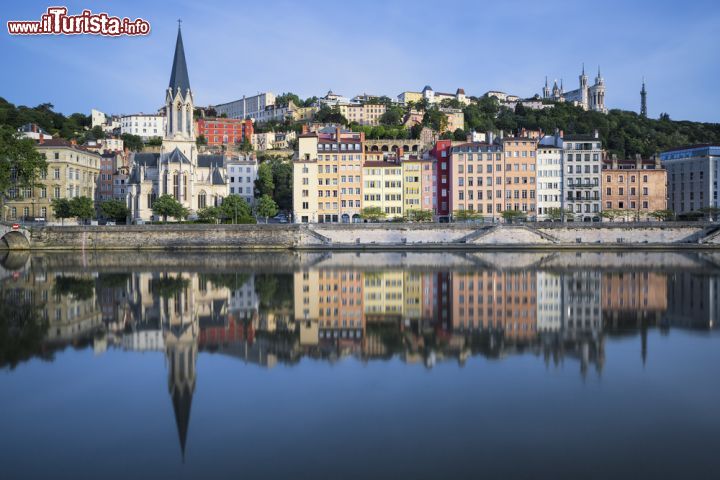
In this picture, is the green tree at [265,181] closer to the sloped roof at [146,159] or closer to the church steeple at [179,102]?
the church steeple at [179,102]

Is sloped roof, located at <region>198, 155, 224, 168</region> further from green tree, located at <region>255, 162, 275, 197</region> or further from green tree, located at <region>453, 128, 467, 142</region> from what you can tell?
green tree, located at <region>453, 128, 467, 142</region>

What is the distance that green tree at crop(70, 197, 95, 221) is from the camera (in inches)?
2741

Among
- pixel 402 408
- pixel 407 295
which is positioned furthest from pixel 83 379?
pixel 407 295

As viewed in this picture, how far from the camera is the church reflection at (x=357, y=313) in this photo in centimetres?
1911

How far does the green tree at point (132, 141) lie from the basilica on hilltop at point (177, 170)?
160ft

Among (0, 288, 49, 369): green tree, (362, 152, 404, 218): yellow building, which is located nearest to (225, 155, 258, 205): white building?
(362, 152, 404, 218): yellow building

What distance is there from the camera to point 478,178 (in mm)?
76875

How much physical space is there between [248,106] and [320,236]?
422 feet

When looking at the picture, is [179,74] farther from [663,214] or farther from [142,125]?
[142,125]

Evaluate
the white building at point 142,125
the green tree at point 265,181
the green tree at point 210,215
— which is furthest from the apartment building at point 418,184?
the white building at point 142,125

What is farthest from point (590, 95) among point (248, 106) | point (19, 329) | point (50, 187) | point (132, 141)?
point (19, 329)

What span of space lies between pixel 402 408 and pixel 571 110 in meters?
151

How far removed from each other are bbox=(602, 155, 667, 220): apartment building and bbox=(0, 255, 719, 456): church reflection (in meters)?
41.4

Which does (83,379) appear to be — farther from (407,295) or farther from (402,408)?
(407,295)
